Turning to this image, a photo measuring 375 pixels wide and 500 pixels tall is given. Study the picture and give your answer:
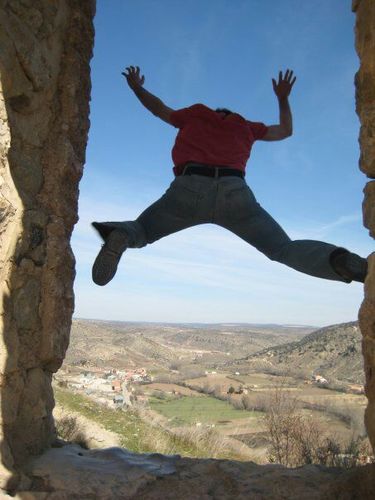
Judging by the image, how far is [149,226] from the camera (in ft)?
9.18

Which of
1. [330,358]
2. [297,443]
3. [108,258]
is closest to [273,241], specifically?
[108,258]

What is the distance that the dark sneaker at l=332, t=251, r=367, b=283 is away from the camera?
2197 millimetres

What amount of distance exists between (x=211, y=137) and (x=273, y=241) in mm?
802

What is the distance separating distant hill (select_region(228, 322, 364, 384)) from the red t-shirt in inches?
892

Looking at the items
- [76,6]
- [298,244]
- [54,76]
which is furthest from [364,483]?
[76,6]

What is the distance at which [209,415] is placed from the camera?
12805 millimetres

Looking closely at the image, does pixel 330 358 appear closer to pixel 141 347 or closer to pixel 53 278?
pixel 141 347

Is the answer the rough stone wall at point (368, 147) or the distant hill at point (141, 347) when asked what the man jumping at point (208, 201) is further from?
the distant hill at point (141, 347)

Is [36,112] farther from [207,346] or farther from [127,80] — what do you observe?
[207,346]

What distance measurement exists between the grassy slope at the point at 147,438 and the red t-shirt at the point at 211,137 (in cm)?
446

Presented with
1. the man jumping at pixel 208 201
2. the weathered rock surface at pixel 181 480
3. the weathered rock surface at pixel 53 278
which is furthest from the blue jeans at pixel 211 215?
the weathered rock surface at pixel 181 480

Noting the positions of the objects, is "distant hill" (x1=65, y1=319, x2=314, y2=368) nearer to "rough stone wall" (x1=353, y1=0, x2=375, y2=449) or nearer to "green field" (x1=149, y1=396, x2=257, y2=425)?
"green field" (x1=149, y1=396, x2=257, y2=425)

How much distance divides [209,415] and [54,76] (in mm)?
11658

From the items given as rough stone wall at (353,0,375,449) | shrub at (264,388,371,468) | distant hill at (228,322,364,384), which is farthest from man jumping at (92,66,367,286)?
distant hill at (228,322,364,384)
